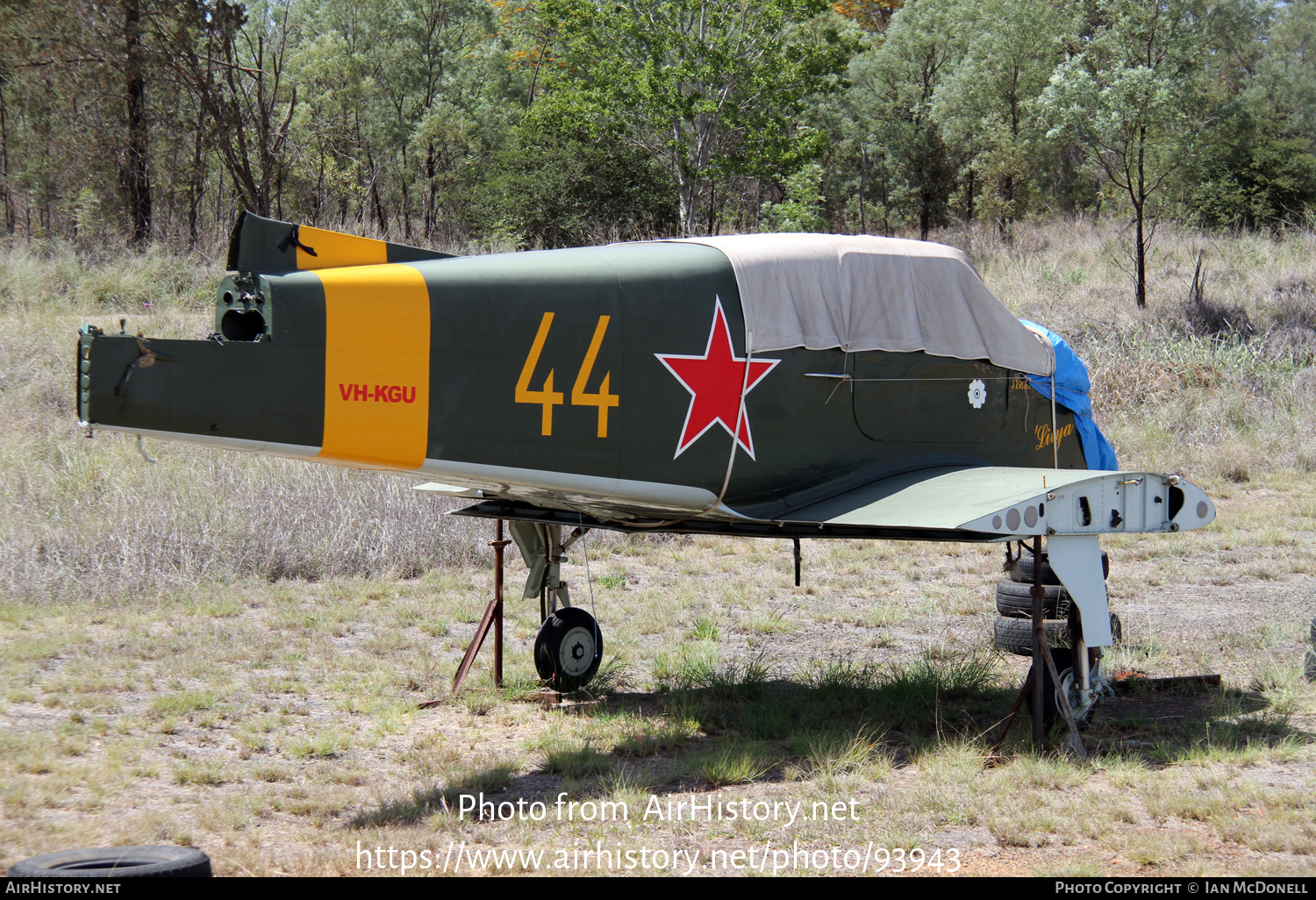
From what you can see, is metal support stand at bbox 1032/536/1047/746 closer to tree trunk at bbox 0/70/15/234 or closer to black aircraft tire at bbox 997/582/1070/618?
black aircraft tire at bbox 997/582/1070/618

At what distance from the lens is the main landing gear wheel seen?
724cm

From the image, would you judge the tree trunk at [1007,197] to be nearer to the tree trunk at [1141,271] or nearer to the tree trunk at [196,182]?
the tree trunk at [1141,271]

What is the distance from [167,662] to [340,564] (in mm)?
3299

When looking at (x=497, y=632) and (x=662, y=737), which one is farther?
(x=497, y=632)

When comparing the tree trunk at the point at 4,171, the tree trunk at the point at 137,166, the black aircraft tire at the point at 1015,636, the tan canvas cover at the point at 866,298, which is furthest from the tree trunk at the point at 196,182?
the black aircraft tire at the point at 1015,636

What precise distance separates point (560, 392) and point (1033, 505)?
2.63 m

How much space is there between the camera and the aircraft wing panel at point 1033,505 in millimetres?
5465

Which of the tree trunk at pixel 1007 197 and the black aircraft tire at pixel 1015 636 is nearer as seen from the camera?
the black aircraft tire at pixel 1015 636

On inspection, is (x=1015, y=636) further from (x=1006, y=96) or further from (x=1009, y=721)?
(x=1006, y=96)

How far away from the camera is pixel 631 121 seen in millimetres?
27234

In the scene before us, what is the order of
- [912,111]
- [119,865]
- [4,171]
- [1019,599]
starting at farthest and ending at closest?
[912,111]
[4,171]
[1019,599]
[119,865]

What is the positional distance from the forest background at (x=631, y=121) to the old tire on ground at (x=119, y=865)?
1387 centimetres

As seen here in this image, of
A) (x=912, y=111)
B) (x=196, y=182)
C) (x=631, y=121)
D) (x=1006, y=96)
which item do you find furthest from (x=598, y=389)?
(x=912, y=111)
